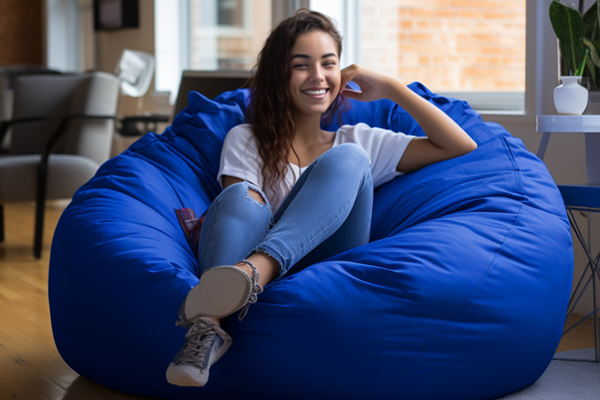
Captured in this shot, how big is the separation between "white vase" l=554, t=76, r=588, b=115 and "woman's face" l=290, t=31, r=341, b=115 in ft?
2.11

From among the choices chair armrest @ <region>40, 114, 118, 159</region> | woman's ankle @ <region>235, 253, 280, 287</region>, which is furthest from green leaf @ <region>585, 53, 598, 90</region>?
chair armrest @ <region>40, 114, 118, 159</region>

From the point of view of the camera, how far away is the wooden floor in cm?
162

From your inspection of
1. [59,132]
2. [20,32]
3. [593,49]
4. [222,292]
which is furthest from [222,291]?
[20,32]

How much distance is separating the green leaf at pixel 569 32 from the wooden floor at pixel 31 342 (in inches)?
33.0

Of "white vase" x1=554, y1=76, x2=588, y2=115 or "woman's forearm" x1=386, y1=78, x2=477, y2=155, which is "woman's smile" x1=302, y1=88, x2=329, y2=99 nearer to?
"woman's forearm" x1=386, y1=78, x2=477, y2=155

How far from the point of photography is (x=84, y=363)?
5.19 feet

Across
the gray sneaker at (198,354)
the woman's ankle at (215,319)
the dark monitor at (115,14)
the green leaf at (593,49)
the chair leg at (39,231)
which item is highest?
the dark monitor at (115,14)

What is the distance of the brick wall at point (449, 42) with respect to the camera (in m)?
3.00

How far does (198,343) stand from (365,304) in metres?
0.33

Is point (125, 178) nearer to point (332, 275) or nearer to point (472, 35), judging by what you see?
point (332, 275)

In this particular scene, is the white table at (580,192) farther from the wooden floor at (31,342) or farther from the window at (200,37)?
the window at (200,37)

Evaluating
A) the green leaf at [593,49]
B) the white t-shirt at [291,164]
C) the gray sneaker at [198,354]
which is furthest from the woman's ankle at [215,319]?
the green leaf at [593,49]

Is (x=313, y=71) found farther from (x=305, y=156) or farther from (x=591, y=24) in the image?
(x=591, y=24)

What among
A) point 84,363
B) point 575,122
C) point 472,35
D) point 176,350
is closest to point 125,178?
point 84,363
